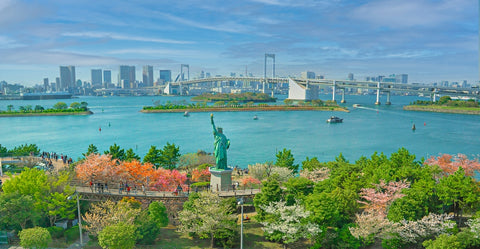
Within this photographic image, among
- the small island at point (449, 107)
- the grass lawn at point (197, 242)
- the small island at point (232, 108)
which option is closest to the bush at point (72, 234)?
the grass lawn at point (197, 242)

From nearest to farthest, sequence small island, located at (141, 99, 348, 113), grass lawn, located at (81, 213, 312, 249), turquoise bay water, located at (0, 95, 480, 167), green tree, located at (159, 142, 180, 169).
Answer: grass lawn, located at (81, 213, 312, 249) < green tree, located at (159, 142, 180, 169) < turquoise bay water, located at (0, 95, 480, 167) < small island, located at (141, 99, 348, 113)

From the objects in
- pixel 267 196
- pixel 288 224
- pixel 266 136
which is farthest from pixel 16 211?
pixel 266 136

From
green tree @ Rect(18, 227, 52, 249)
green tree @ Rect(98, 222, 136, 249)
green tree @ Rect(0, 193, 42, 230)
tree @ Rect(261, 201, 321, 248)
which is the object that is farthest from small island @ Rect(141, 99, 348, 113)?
green tree @ Rect(98, 222, 136, 249)

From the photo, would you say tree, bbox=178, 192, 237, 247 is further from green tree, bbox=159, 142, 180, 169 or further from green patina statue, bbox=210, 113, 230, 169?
green tree, bbox=159, 142, 180, 169

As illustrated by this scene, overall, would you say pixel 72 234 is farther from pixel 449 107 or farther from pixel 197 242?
pixel 449 107

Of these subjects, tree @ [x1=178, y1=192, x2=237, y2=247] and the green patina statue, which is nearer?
tree @ [x1=178, y1=192, x2=237, y2=247]

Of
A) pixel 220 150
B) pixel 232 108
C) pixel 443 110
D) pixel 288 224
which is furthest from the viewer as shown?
pixel 232 108

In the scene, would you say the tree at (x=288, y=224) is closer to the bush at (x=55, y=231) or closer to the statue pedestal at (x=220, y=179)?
the statue pedestal at (x=220, y=179)

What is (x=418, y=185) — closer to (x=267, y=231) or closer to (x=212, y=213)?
(x=267, y=231)
